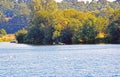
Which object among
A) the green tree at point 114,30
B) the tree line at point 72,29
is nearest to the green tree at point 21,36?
the tree line at point 72,29

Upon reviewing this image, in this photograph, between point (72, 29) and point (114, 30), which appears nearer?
point (114, 30)

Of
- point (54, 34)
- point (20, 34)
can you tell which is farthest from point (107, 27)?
point (20, 34)

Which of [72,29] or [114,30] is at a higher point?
[72,29]

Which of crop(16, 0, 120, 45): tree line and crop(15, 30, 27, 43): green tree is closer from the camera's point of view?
crop(16, 0, 120, 45): tree line

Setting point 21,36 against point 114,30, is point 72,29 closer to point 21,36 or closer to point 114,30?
point 114,30

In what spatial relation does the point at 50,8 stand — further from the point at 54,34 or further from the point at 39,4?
the point at 54,34

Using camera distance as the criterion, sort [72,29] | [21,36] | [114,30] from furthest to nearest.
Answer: [21,36] → [72,29] → [114,30]

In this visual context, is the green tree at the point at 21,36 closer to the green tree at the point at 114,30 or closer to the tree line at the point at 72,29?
the tree line at the point at 72,29

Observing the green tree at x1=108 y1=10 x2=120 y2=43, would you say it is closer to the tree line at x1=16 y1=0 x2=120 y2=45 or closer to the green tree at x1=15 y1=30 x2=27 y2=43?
the tree line at x1=16 y1=0 x2=120 y2=45

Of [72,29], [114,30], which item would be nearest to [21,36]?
[72,29]

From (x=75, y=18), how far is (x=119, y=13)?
22395 millimetres

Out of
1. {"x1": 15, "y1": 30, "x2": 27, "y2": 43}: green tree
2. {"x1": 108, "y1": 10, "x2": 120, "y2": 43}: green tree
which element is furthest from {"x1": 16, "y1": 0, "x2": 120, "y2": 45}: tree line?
{"x1": 15, "y1": 30, "x2": 27, "y2": 43}: green tree

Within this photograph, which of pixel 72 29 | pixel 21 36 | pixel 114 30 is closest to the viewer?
pixel 114 30

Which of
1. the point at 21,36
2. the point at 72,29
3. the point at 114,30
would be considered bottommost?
the point at 21,36
